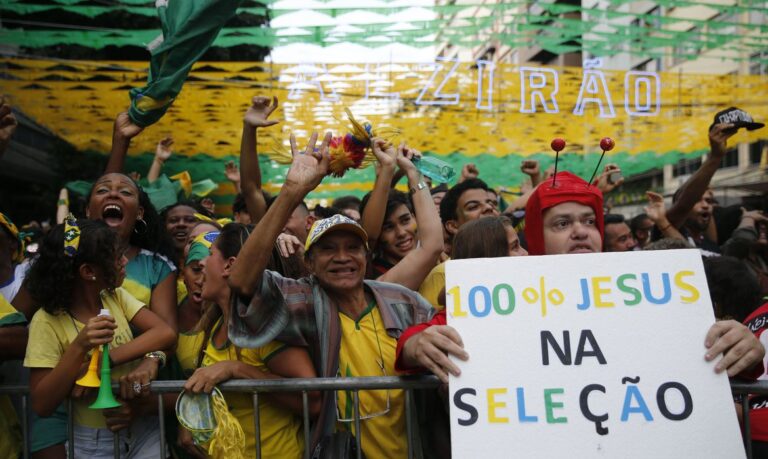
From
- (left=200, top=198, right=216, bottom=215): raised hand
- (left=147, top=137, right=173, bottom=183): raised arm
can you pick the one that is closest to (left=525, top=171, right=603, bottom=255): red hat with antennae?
(left=200, top=198, right=216, bottom=215): raised hand

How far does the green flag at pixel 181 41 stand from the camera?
12.4 ft

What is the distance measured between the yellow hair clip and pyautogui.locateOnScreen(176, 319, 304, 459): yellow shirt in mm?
760

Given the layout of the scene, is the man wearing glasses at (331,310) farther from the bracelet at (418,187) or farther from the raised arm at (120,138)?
the raised arm at (120,138)

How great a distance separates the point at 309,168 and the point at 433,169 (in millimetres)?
1734

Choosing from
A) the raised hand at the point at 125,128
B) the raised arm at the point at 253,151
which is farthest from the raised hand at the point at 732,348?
the raised hand at the point at 125,128

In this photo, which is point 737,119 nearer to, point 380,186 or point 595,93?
point 380,186

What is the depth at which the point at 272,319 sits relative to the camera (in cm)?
249

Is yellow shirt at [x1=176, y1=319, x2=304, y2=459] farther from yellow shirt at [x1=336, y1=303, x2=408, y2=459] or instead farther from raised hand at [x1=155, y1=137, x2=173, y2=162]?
raised hand at [x1=155, y1=137, x2=173, y2=162]

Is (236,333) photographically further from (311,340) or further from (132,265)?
(132,265)

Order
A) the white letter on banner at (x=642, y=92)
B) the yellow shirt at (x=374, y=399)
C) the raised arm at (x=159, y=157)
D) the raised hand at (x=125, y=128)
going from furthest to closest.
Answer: the white letter on banner at (x=642, y=92), the raised arm at (x=159, y=157), the raised hand at (x=125, y=128), the yellow shirt at (x=374, y=399)

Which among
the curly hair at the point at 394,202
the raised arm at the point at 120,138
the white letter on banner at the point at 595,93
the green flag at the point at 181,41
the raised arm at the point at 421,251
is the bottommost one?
the raised arm at the point at 421,251

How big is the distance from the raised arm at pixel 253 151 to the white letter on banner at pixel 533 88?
550cm

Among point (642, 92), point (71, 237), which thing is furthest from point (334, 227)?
point (642, 92)

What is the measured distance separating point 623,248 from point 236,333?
380 cm
